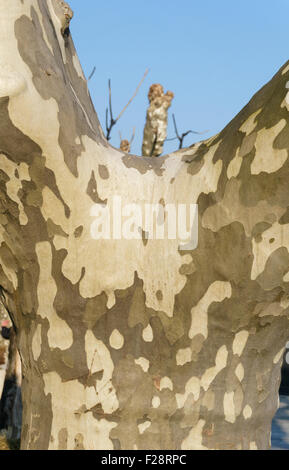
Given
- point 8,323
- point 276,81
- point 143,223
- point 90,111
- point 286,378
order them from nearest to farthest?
point 276,81 < point 143,223 < point 90,111 < point 8,323 < point 286,378

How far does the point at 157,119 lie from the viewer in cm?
1099

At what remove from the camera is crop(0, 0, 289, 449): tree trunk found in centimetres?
230

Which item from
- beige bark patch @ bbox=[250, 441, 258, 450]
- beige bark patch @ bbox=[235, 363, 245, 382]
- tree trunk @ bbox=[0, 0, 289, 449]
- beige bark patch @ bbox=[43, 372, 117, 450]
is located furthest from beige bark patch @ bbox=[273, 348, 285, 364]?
beige bark patch @ bbox=[43, 372, 117, 450]

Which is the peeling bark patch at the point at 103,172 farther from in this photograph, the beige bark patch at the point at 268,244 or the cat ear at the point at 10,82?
the beige bark patch at the point at 268,244

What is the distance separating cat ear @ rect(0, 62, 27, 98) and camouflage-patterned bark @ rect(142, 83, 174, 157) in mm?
8137

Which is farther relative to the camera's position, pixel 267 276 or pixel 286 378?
pixel 286 378

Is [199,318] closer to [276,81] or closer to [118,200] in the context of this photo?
[118,200]

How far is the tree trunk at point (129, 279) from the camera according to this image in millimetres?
2299

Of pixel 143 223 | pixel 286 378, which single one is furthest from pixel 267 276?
pixel 286 378

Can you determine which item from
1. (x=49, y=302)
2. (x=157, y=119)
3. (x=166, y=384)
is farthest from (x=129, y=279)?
(x=157, y=119)

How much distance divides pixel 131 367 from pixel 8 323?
4917 mm

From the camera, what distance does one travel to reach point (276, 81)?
2297mm

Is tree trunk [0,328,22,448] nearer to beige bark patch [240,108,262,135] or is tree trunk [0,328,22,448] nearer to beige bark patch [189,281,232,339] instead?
beige bark patch [189,281,232,339]

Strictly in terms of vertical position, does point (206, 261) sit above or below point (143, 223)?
below
